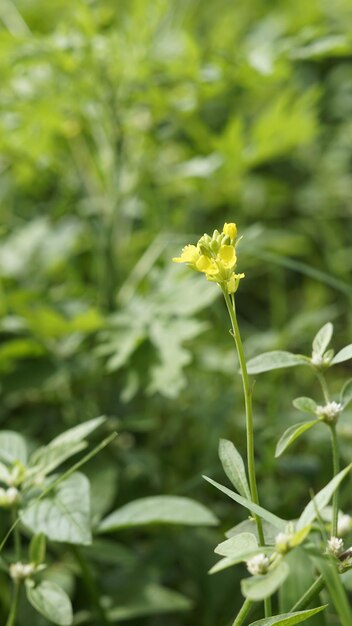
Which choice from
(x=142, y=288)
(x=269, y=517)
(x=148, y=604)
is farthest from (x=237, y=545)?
(x=142, y=288)

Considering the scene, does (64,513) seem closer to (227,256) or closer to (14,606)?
(14,606)

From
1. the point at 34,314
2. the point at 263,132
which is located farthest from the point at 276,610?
the point at 263,132

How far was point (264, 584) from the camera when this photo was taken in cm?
45

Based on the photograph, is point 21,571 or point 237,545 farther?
point 21,571

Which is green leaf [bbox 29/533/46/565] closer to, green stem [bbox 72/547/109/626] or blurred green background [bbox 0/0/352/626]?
green stem [bbox 72/547/109/626]

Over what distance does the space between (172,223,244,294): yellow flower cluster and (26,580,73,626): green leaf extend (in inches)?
11.0

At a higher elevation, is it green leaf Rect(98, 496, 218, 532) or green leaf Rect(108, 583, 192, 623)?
green leaf Rect(98, 496, 218, 532)

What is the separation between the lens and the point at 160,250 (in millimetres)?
1241

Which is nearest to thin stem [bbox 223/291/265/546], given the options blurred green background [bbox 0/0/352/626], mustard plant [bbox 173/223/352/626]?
mustard plant [bbox 173/223/352/626]

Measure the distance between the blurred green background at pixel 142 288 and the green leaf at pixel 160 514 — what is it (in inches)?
4.8

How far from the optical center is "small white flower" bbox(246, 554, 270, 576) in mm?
490

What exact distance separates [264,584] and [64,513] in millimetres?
244

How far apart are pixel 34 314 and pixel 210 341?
1.26ft

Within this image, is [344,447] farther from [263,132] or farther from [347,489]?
[263,132]
